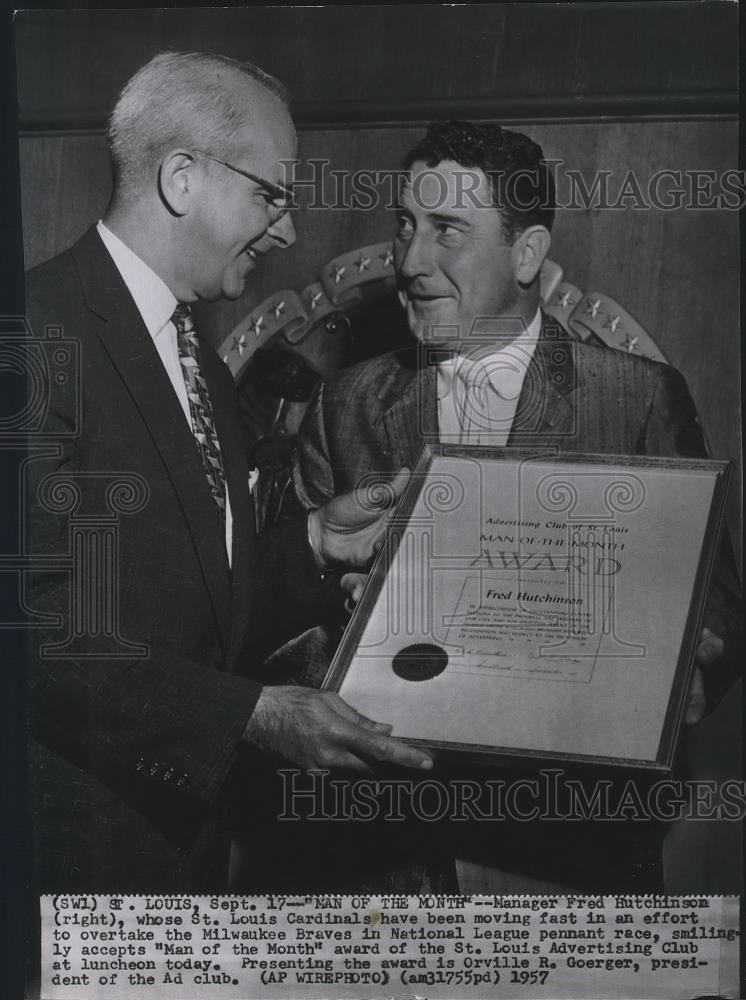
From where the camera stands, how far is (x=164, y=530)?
6.32ft

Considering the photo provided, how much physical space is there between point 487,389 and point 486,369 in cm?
3

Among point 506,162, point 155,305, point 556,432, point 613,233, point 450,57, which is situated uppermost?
point 450,57

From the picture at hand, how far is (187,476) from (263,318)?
0.29m

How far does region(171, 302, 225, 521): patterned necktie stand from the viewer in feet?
6.39

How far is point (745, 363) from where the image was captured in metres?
A: 2.00

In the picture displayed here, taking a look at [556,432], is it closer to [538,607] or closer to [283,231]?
[538,607]

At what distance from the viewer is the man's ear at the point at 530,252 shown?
195 centimetres

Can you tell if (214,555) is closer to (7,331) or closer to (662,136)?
(7,331)

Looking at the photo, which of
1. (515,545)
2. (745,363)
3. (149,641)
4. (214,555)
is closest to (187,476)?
(214,555)

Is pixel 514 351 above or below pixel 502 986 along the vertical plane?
above

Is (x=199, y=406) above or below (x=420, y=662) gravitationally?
above

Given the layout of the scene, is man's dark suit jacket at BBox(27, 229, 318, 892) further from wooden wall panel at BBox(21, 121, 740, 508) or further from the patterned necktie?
wooden wall panel at BBox(21, 121, 740, 508)
